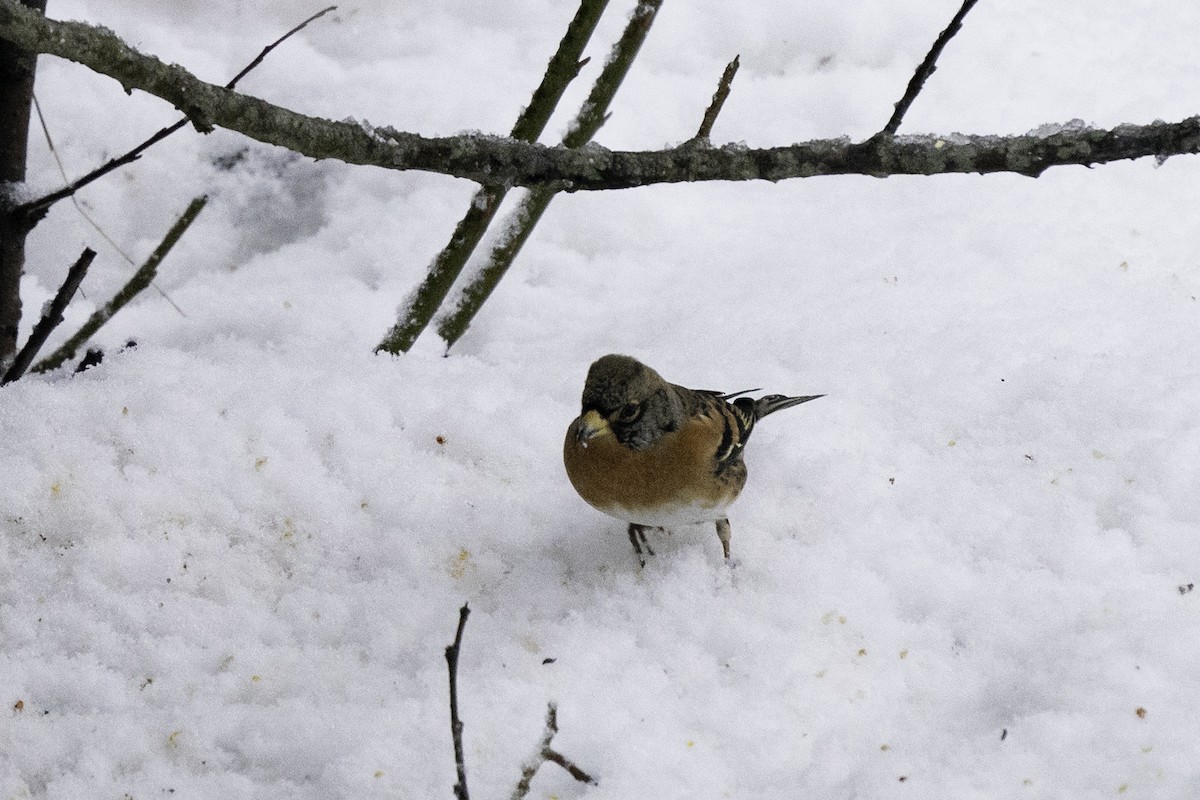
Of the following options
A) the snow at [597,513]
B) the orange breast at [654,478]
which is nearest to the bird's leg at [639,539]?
the snow at [597,513]

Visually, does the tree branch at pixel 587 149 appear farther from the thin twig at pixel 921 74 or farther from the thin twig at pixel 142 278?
the thin twig at pixel 142 278

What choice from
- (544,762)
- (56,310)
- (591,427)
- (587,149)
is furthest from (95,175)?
(544,762)

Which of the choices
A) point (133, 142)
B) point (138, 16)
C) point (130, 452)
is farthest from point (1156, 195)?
point (138, 16)

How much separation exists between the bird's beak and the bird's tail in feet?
2.65

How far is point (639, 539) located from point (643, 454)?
396 millimetres

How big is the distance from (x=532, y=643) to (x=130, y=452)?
49.9 inches

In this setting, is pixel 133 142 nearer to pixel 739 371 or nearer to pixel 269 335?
pixel 269 335

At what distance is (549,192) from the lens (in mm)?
3352

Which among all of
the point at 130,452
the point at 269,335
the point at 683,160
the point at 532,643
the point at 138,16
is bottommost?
the point at 532,643

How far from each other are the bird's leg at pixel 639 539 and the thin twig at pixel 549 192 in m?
1.06

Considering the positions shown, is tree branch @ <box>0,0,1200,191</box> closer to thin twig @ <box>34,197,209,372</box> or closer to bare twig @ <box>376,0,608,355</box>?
thin twig @ <box>34,197,209,372</box>

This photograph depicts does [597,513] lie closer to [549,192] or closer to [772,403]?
[772,403]

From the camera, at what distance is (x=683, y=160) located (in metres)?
2.11

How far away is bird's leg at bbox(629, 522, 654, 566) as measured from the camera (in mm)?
3144
